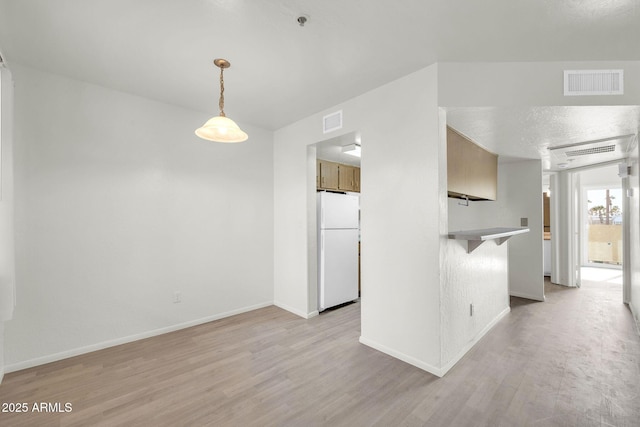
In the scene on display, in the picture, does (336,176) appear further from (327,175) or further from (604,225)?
(604,225)

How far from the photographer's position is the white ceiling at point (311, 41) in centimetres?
178

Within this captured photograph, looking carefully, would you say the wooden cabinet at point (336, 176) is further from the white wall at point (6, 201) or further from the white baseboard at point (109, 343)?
the white wall at point (6, 201)

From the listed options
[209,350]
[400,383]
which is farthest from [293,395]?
[209,350]

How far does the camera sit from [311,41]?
212cm

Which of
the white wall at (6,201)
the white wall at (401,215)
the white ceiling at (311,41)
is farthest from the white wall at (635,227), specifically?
the white wall at (6,201)

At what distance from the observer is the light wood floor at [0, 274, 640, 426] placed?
1.87 meters

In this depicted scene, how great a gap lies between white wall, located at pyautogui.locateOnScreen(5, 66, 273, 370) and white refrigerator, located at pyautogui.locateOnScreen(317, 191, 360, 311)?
1020 millimetres

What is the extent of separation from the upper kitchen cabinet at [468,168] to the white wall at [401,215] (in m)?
0.49

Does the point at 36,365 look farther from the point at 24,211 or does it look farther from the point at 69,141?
the point at 69,141

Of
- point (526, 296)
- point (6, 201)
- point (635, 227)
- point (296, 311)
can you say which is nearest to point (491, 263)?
point (526, 296)

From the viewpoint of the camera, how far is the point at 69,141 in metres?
2.70

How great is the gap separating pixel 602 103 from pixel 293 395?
3318 mm

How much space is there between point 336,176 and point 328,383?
10.1ft

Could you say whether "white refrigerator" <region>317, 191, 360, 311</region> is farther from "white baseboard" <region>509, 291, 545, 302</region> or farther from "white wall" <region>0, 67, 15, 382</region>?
"white wall" <region>0, 67, 15, 382</region>
